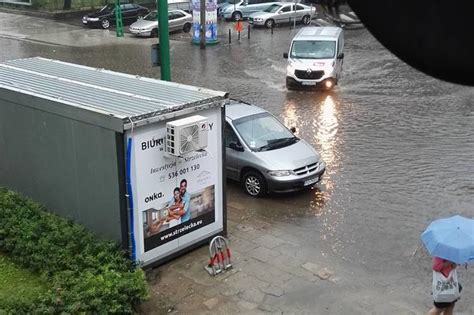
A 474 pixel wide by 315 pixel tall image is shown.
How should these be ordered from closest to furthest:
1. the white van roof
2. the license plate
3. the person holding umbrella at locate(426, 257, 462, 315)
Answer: the person holding umbrella at locate(426, 257, 462, 315) → the license plate → the white van roof

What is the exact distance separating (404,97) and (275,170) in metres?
11.0

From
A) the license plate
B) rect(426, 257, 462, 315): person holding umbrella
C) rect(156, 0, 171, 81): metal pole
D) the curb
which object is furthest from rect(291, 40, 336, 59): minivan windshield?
the curb

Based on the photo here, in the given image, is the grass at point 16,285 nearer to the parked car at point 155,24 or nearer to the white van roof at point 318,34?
the white van roof at point 318,34

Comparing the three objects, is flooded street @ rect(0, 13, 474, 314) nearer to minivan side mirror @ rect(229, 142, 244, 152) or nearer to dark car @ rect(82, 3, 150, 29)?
minivan side mirror @ rect(229, 142, 244, 152)

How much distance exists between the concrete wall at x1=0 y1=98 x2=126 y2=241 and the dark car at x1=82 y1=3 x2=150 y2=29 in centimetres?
→ 2819

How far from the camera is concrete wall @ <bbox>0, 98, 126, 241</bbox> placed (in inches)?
337

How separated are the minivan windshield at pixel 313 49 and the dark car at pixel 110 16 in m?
17.9

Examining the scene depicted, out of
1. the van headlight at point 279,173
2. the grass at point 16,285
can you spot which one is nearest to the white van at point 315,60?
the van headlight at point 279,173

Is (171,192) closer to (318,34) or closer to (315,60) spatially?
(315,60)

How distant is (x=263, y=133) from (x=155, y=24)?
22822 mm

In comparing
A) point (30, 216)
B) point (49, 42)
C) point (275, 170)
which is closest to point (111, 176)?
point (30, 216)

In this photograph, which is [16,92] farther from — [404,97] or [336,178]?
[404,97]

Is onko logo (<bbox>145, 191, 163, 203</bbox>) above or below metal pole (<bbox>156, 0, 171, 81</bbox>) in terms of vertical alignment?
below

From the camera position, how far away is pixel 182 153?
28.1ft
